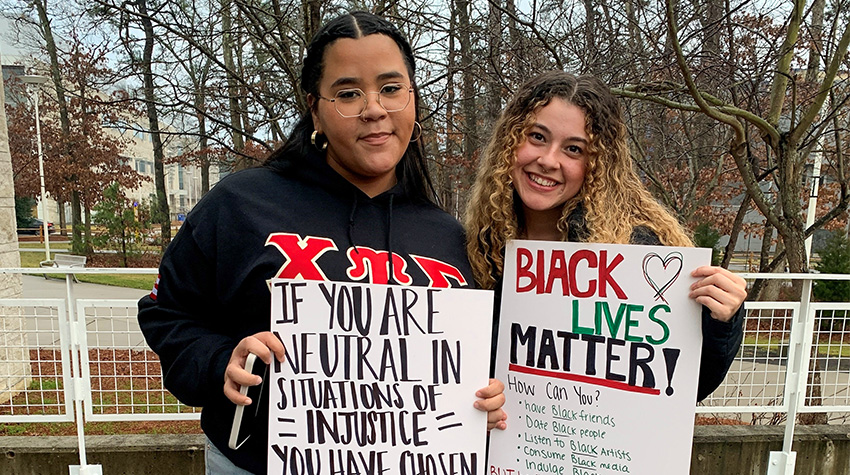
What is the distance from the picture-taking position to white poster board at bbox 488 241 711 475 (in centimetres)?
153

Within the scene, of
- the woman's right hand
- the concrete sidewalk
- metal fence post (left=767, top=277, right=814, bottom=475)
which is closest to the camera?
the woman's right hand

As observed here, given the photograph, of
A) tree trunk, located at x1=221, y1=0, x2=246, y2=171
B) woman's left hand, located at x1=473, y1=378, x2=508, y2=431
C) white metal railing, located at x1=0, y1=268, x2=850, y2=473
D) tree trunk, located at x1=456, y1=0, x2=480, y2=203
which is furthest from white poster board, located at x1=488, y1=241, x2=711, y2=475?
tree trunk, located at x1=221, y1=0, x2=246, y2=171

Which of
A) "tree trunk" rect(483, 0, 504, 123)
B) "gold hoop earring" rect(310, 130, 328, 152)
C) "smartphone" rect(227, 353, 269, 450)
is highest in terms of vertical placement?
"tree trunk" rect(483, 0, 504, 123)

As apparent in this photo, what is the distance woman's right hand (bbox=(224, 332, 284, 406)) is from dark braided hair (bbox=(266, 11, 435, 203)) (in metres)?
0.61

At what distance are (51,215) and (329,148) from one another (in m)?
50.9

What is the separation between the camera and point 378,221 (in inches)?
62.4

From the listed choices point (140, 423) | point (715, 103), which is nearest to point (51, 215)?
point (140, 423)

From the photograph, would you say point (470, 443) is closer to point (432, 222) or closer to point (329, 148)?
point (432, 222)

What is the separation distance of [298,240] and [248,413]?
499 millimetres

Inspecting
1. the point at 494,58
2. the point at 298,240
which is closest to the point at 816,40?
the point at 494,58

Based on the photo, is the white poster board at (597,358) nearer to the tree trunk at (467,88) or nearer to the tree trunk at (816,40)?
the tree trunk at (467,88)

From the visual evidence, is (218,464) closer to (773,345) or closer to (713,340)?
(713,340)

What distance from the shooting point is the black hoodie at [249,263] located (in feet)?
4.68

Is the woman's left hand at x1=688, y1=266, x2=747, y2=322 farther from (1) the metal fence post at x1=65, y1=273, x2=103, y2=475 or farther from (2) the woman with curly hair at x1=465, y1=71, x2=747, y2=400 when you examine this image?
(1) the metal fence post at x1=65, y1=273, x2=103, y2=475
